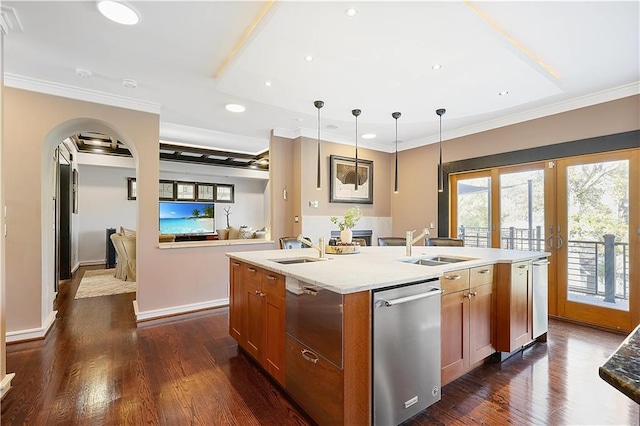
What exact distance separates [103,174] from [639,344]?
30.1 feet

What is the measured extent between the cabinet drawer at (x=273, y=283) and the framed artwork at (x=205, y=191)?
286 inches

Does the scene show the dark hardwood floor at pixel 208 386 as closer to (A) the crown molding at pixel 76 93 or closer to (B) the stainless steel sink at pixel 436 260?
(B) the stainless steel sink at pixel 436 260

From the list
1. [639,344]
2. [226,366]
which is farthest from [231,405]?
[639,344]

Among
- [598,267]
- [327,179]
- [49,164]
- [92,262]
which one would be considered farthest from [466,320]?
[92,262]

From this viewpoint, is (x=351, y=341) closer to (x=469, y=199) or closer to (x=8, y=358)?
(x=8, y=358)

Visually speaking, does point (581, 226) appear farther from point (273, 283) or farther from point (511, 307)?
point (273, 283)

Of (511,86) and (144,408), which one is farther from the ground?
(511,86)

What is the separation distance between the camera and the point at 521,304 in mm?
2615

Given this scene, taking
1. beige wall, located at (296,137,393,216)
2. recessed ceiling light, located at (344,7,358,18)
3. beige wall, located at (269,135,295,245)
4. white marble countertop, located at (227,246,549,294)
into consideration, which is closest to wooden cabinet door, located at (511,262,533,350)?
white marble countertop, located at (227,246,549,294)

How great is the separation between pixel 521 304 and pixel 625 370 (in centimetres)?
236

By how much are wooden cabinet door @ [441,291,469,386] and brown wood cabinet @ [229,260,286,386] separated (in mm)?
1125

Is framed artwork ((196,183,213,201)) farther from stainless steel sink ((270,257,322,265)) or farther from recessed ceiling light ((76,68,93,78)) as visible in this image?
stainless steel sink ((270,257,322,265))

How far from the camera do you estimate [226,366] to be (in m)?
2.48

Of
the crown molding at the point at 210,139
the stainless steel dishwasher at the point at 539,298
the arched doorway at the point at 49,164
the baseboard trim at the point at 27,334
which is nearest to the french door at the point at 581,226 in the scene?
the stainless steel dishwasher at the point at 539,298
